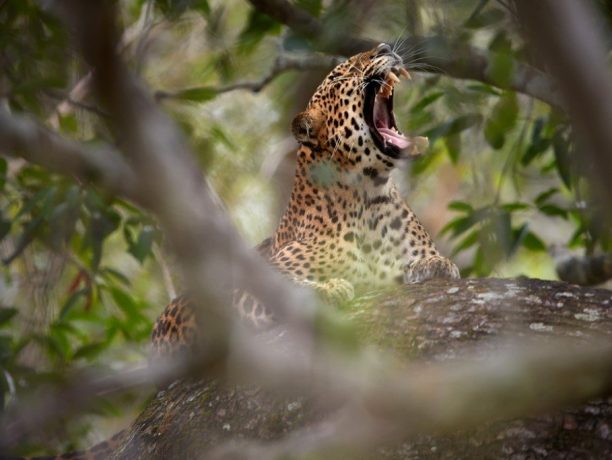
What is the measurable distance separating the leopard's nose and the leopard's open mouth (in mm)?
124

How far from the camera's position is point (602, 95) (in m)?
1.54

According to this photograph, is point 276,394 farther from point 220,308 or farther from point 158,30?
point 220,308

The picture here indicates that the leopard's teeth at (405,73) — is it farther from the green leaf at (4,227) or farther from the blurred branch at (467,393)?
the blurred branch at (467,393)

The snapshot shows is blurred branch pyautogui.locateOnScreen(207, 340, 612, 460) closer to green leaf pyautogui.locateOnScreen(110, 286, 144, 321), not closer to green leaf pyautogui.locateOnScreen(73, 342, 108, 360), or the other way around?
green leaf pyautogui.locateOnScreen(73, 342, 108, 360)

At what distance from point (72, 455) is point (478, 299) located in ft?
10.2

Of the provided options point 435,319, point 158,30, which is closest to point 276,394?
point 435,319

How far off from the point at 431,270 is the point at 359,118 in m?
1.33

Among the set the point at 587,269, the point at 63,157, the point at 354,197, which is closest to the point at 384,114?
the point at 354,197

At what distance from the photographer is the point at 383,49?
23.0ft

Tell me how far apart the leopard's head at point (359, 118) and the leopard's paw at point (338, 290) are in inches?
40.7

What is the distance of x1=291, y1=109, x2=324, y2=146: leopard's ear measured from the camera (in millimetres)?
7422

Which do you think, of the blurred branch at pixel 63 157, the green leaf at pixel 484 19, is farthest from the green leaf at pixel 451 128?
the blurred branch at pixel 63 157

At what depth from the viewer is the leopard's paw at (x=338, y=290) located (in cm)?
648

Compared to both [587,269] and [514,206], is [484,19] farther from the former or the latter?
[587,269]
